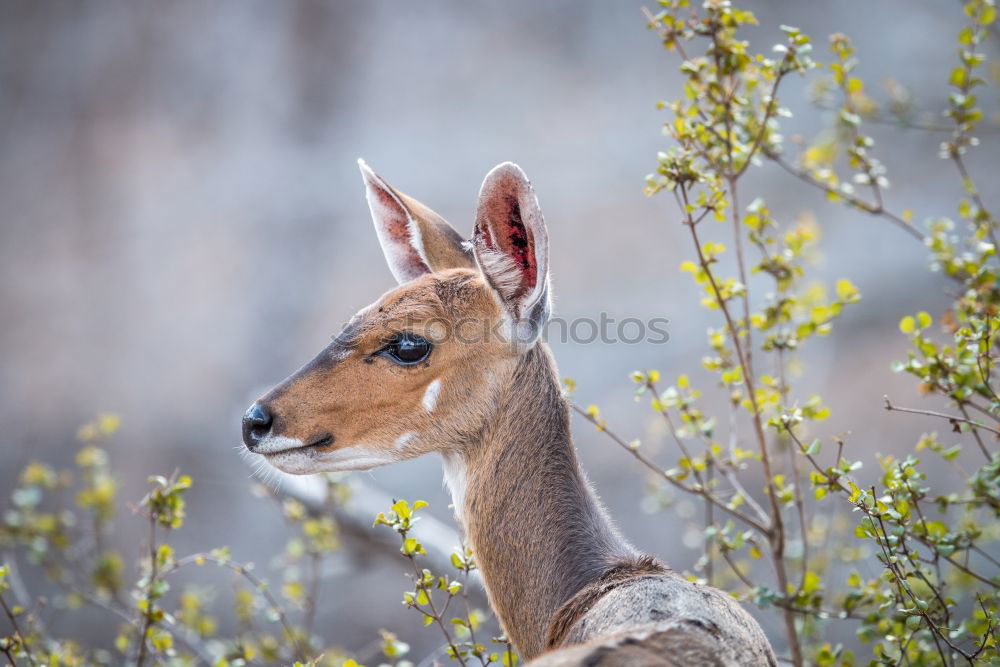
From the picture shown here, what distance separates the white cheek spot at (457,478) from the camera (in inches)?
149

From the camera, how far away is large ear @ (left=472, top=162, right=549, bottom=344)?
3.59 m

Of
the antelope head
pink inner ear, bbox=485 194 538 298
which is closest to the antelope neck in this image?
the antelope head

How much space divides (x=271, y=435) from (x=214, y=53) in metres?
10.9

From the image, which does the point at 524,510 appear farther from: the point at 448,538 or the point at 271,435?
the point at 448,538

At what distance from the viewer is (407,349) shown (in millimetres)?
3713

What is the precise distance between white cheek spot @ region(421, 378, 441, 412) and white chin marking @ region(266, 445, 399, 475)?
0.78 feet

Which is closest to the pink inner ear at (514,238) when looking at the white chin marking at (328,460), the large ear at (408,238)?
the large ear at (408,238)

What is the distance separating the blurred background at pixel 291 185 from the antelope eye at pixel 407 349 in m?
7.48

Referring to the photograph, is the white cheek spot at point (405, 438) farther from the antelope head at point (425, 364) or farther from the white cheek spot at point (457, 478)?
the white cheek spot at point (457, 478)

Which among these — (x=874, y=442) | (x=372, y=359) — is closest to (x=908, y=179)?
(x=874, y=442)

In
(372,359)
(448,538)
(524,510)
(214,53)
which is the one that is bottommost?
(448,538)

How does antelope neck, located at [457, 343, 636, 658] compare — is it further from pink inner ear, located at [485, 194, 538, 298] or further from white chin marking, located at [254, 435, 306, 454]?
white chin marking, located at [254, 435, 306, 454]

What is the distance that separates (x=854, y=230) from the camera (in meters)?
11.3

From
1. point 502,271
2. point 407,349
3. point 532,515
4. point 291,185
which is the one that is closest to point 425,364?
point 407,349
